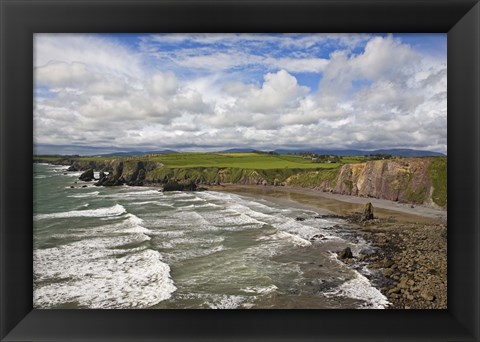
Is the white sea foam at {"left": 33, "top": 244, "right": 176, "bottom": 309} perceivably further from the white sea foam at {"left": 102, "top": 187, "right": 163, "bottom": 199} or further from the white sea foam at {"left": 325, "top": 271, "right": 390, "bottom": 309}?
the white sea foam at {"left": 325, "top": 271, "right": 390, "bottom": 309}

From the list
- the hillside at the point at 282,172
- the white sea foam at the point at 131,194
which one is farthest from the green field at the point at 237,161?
the white sea foam at the point at 131,194

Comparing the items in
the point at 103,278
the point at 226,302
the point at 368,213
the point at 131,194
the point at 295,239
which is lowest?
the point at 226,302

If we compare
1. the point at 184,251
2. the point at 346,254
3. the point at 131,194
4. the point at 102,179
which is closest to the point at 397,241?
the point at 346,254

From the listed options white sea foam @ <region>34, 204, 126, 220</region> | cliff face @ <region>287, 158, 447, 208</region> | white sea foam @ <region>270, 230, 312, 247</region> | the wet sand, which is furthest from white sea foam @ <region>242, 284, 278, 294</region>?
white sea foam @ <region>34, 204, 126, 220</region>

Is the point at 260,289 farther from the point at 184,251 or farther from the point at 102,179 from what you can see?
the point at 102,179

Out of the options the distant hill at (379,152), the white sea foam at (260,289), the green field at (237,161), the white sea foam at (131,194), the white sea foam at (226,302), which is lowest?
the white sea foam at (226,302)

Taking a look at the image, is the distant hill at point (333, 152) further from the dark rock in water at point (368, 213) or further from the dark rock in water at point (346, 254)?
the dark rock in water at point (346, 254)
